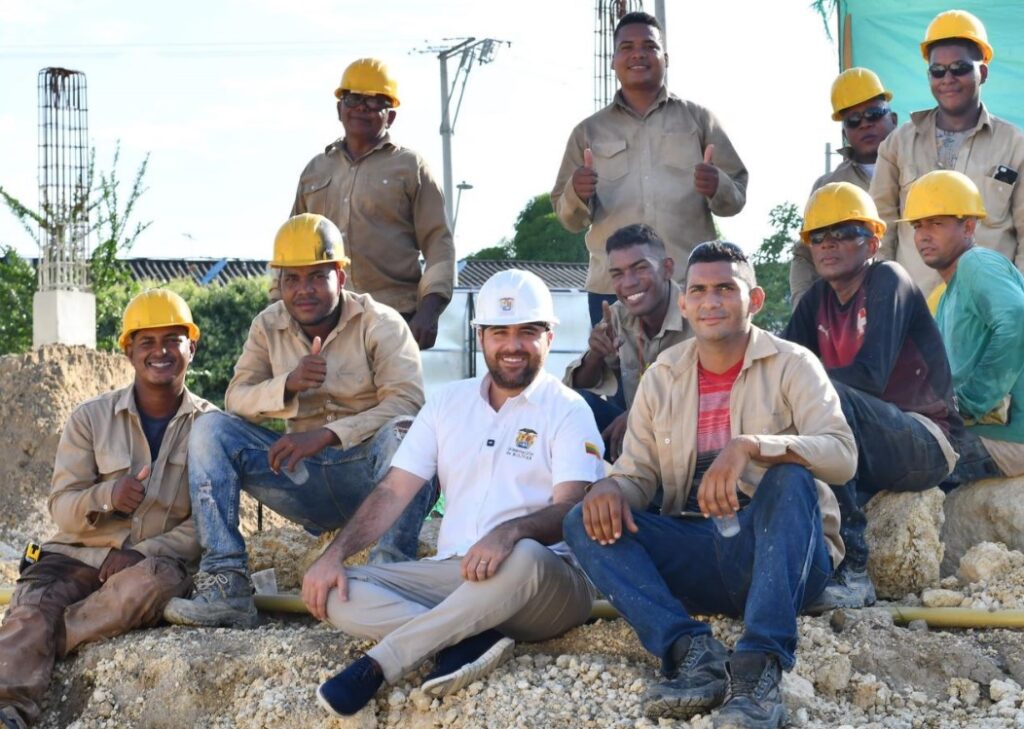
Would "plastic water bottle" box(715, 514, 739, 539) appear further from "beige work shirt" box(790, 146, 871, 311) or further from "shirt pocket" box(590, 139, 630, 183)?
"shirt pocket" box(590, 139, 630, 183)

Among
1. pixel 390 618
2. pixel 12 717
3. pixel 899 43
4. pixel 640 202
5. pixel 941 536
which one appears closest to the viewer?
pixel 390 618

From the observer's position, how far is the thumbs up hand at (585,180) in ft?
23.3

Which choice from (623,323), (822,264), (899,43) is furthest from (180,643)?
(899,43)

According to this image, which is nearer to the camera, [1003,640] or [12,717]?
[1003,640]

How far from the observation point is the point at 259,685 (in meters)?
5.36

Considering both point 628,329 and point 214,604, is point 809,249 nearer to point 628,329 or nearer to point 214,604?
point 628,329

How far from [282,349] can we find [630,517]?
2.19 metres

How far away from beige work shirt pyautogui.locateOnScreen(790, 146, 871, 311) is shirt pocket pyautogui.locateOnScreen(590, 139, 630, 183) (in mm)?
983

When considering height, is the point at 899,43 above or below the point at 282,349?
above

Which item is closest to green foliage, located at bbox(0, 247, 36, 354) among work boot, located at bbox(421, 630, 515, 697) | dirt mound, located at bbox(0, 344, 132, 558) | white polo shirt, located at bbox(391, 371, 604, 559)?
dirt mound, located at bbox(0, 344, 132, 558)

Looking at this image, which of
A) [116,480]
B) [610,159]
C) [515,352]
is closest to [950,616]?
[515,352]

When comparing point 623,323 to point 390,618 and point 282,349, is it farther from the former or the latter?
point 390,618

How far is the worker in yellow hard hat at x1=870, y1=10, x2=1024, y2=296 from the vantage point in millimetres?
6980

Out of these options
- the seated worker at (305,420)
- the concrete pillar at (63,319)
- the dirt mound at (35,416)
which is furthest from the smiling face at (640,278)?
the concrete pillar at (63,319)
